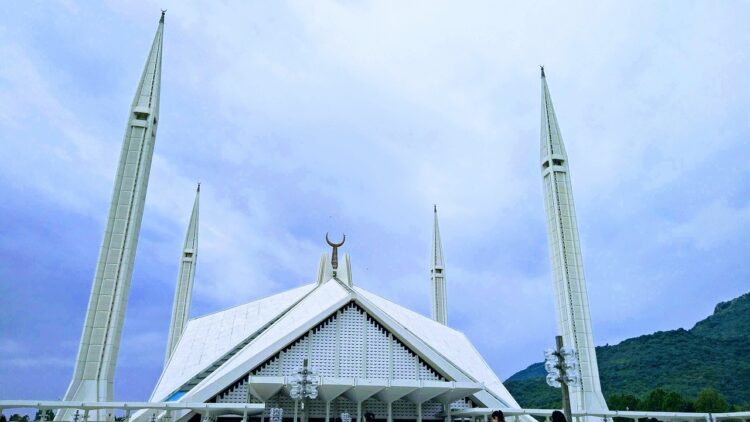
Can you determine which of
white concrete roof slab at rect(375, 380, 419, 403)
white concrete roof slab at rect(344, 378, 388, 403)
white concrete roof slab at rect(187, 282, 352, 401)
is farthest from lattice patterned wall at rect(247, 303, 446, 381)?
white concrete roof slab at rect(375, 380, 419, 403)

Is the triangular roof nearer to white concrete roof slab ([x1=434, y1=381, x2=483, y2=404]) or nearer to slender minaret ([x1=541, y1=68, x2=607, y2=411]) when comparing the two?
white concrete roof slab ([x1=434, y1=381, x2=483, y2=404])

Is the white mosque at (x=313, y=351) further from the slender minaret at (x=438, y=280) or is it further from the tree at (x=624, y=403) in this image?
the tree at (x=624, y=403)

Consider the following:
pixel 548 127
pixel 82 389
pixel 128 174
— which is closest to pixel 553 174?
pixel 548 127

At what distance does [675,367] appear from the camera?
164 feet

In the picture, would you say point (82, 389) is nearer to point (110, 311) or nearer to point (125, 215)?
point (110, 311)

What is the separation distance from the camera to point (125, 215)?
66.4ft

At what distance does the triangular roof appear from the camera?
62.7 ft

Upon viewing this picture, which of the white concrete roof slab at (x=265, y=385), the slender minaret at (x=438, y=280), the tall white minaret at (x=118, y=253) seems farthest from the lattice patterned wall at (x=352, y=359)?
the slender minaret at (x=438, y=280)

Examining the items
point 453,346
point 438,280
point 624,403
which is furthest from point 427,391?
point 624,403

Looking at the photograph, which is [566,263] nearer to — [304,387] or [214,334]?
[304,387]

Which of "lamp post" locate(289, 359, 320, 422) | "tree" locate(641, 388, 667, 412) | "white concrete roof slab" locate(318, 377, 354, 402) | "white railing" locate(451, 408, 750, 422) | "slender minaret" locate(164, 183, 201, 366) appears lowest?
"white railing" locate(451, 408, 750, 422)

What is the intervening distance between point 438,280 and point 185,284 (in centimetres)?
1611

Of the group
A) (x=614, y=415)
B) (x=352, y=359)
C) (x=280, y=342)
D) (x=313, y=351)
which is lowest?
(x=614, y=415)

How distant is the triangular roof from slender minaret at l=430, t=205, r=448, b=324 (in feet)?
26.8
